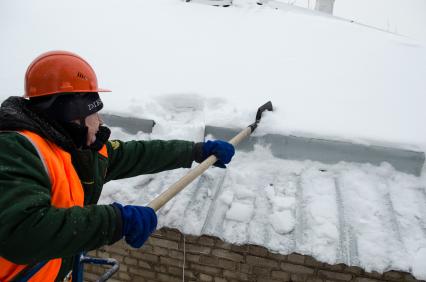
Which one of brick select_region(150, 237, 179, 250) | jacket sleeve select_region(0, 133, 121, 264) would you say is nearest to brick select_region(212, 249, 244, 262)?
brick select_region(150, 237, 179, 250)

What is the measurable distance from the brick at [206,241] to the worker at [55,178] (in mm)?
939

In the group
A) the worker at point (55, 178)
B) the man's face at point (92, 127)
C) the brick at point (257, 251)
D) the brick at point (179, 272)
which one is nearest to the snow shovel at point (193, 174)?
the worker at point (55, 178)

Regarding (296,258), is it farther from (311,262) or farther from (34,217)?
(34,217)

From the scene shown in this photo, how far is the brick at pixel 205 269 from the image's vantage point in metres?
2.80

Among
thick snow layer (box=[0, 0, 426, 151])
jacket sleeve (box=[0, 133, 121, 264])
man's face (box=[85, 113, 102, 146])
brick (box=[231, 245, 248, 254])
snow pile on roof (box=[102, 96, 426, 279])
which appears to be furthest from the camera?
thick snow layer (box=[0, 0, 426, 151])

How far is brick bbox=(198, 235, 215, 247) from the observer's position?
2650 mm

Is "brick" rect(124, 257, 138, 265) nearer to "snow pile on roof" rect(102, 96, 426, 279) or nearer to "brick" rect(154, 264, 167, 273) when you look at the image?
"brick" rect(154, 264, 167, 273)

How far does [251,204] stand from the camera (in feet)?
8.91

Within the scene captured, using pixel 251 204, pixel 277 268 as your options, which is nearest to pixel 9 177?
pixel 251 204

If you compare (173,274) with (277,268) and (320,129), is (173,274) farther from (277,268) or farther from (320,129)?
(320,129)

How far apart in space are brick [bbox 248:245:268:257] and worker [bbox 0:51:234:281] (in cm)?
103

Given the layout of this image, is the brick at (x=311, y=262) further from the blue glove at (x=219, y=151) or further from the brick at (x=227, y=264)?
the blue glove at (x=219, y=151)

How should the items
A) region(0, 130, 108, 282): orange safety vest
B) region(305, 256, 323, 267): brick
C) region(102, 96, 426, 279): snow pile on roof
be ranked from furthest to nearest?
region(305, 256, 323, 267): brick < region(102, 96, 426, 279): snow pile on roof < region(0, 130, 108, 282): orange safety vest

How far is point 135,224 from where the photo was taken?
168cm
